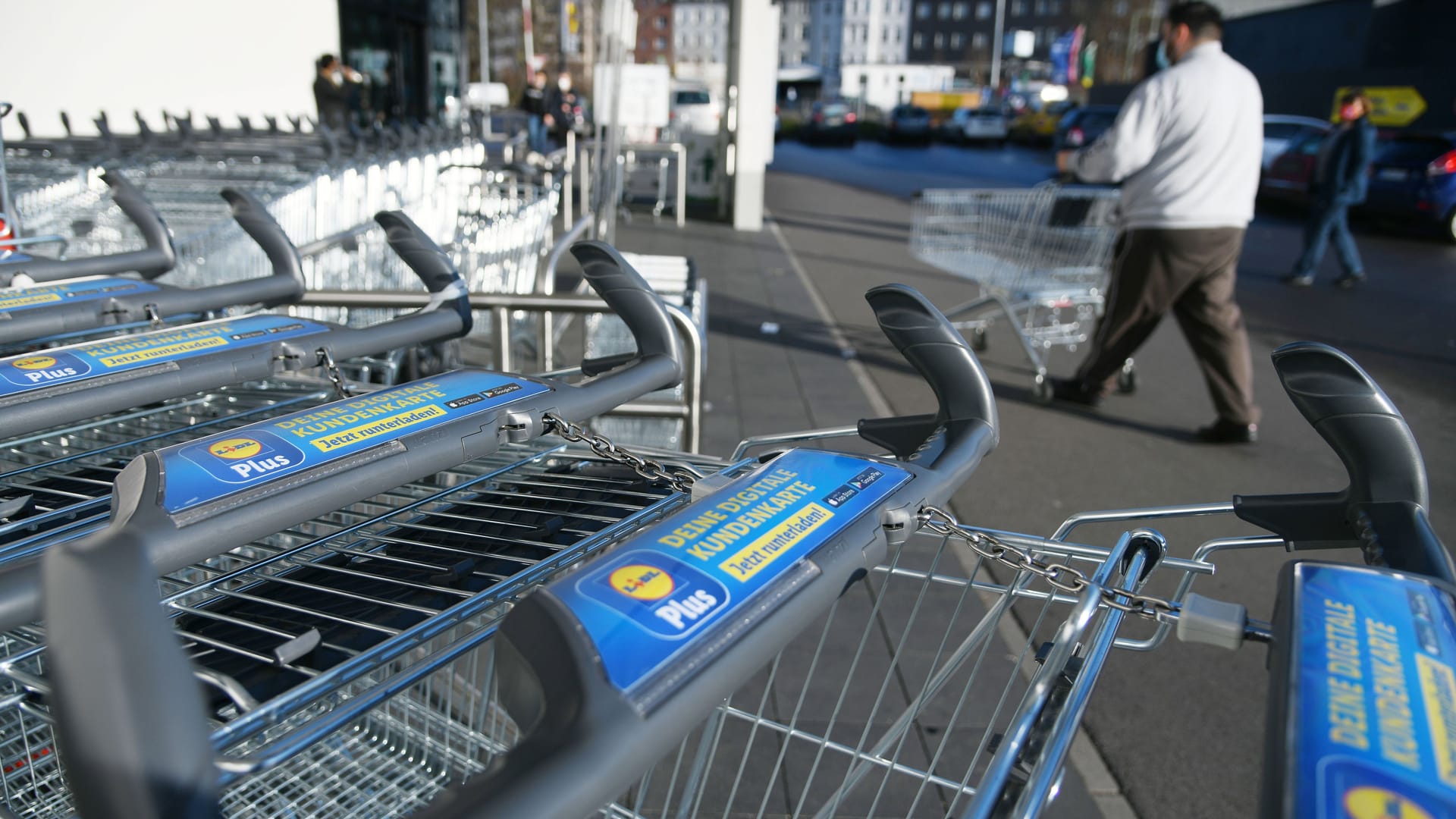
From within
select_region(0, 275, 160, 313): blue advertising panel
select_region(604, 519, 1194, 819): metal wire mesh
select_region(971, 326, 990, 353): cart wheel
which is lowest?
select_region(604, 519, 1194, 819): metal wire mesh

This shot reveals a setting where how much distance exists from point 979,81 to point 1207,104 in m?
77.0

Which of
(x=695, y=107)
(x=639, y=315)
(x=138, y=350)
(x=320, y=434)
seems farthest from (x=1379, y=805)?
(x=695, y=107)

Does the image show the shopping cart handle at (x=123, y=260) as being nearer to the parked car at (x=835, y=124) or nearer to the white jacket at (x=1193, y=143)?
the white jacket at (x=1193, y=143)

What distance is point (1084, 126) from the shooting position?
20.0 m

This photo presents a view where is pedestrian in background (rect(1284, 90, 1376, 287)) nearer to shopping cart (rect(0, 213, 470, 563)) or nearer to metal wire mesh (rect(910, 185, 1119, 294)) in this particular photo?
metal wire mesh (rect(910, 185, 1119, 294))

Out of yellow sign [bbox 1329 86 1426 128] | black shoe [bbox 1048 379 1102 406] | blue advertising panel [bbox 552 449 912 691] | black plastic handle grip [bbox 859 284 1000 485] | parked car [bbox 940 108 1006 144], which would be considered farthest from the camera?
parked car [bbox 940 108 1006 144]

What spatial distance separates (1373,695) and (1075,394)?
203 inches

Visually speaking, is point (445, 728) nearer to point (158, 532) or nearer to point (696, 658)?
point (158, 532)

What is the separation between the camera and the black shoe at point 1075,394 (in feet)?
18.6

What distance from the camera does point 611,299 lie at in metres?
1.63

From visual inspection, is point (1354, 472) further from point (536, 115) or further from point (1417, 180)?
point (536, 115)

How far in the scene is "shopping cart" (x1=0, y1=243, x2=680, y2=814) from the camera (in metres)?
0.98

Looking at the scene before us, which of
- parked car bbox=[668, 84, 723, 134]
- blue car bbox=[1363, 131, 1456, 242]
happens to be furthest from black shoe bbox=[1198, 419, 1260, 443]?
parked car bbox=[668, 84, 723, 134]

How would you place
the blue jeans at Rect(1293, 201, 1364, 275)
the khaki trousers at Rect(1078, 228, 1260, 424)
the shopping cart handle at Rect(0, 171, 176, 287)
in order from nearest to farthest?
the shopping cart handle at Rect(0, 171, 176, 287) < the khaki trousers at Rect(1078, 228, 1260, 424) < the blue jeans at Rect(1293, 201, 1364, 275)
